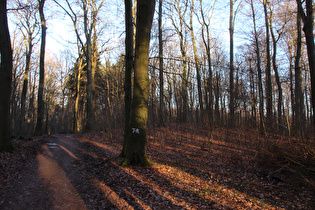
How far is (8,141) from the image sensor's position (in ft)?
30.0

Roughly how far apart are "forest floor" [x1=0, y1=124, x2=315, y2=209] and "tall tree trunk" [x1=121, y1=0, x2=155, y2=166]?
21.5 inches

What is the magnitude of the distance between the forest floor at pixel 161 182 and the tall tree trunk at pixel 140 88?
1.80 ft

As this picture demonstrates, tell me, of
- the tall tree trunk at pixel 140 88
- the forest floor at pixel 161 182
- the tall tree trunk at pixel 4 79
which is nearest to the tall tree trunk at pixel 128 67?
the tall tree trunk at pixel 140 88

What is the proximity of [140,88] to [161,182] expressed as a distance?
119 inches

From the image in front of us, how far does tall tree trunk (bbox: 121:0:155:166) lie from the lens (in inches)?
268

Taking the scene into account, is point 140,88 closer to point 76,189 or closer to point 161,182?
point 161,182

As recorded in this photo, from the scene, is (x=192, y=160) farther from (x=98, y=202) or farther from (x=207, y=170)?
(x=98, y=202)

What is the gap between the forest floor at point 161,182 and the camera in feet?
14.9

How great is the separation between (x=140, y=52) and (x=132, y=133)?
109 inches

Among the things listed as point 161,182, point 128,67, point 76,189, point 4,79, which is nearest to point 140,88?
point 128,67

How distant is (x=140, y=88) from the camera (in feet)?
22.3

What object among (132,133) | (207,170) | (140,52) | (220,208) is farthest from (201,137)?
(220,208)

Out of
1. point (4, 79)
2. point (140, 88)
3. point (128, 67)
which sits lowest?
point (140, 88)

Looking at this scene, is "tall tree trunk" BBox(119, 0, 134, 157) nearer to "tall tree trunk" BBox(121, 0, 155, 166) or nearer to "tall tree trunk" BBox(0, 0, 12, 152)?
"tall tree trunk" BBox(121, 0, 155, 166)
